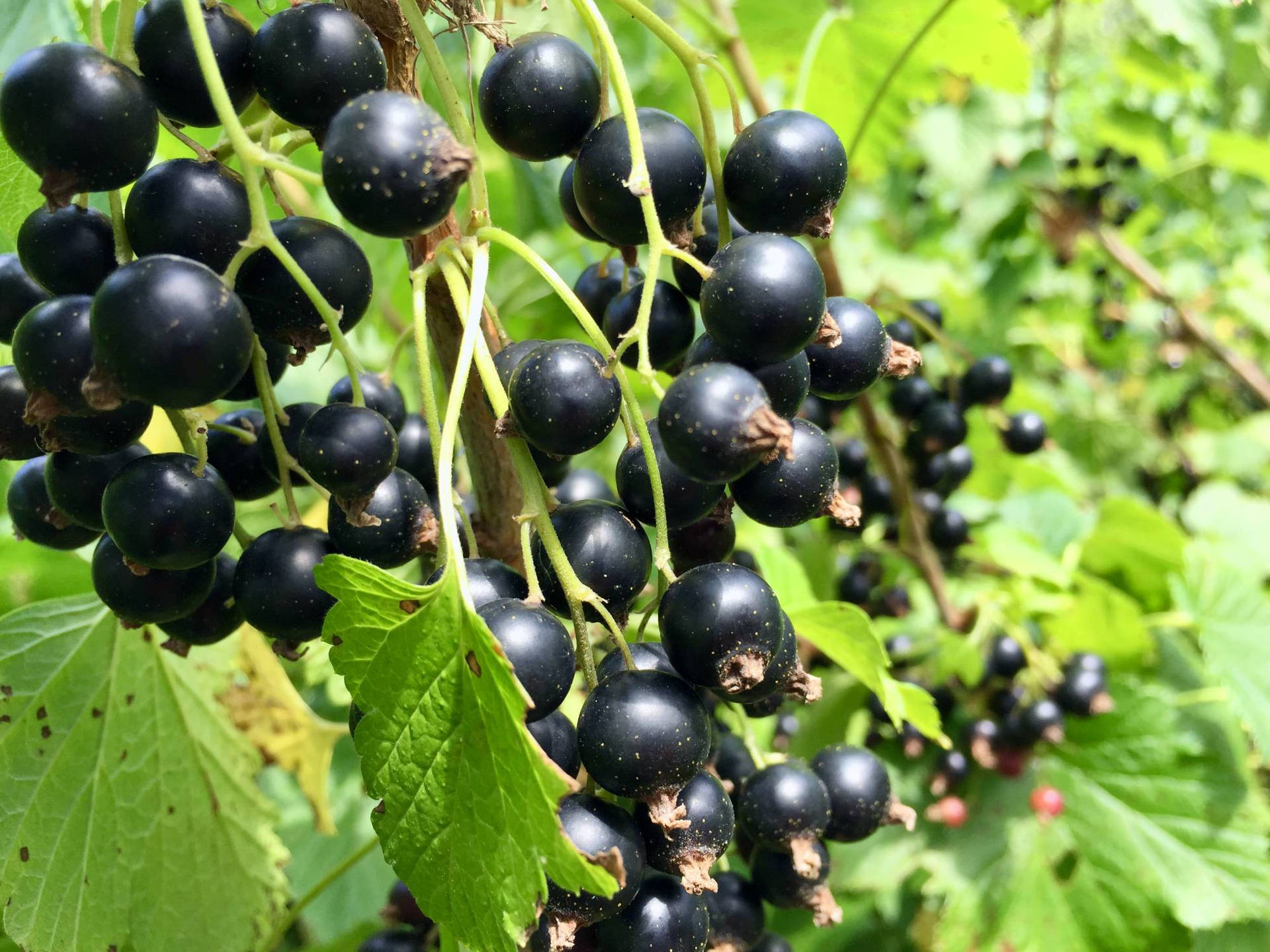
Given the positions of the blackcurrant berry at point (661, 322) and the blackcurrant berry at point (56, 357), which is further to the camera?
the blackcurrant berry at point (661, 322)

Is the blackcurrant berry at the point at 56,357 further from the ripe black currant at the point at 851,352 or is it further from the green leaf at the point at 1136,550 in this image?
the green leaf at the point at 1136,550

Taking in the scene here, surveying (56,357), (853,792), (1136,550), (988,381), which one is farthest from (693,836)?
(1136,550)

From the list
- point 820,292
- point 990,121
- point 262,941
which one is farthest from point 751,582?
point 990,121

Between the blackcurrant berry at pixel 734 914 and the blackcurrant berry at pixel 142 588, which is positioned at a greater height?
the blackcurrant berry at pixel 142 588

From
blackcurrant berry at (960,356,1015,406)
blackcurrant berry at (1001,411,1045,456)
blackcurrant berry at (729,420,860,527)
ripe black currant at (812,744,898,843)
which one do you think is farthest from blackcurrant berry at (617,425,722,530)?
blackcurrant berry at (1001,411,1045,456)

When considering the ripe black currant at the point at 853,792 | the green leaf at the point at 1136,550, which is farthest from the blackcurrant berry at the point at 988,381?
the ripe black currant at the point at 853,792

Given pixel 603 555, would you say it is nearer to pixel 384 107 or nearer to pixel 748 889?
pixel 384 107

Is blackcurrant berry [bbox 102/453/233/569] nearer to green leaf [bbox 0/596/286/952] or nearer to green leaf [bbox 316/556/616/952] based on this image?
green leaf [bbox 316/556/616/952]

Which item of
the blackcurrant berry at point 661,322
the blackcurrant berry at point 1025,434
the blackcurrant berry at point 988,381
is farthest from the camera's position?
the blackcurrant berry at point 1025,434

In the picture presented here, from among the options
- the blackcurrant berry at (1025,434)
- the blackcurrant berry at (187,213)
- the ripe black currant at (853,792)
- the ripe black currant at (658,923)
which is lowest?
the blackcurrant berry at (1025,434)
